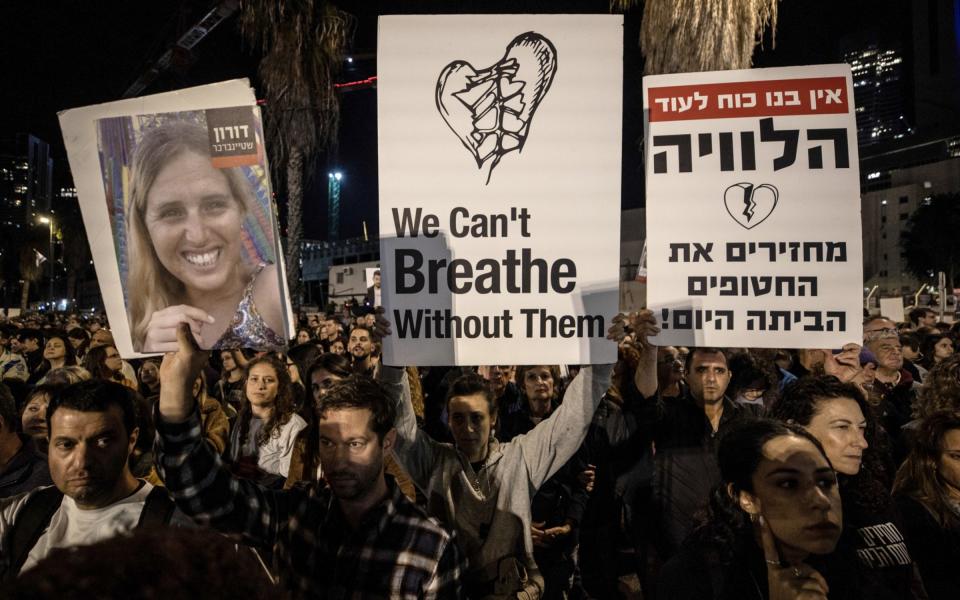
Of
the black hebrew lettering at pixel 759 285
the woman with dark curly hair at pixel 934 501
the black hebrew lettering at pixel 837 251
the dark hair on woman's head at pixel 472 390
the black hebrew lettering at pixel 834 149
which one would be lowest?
the woman with dark curly hair at pixel 934 501

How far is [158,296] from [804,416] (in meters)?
2.98

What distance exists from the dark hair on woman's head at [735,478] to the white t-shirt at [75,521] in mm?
2052

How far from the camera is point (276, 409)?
4723 millimetres

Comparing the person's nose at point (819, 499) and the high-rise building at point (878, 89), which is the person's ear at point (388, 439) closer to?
the person's nose at point (819, 499)

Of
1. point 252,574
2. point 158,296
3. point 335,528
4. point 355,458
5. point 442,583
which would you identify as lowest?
point 442,583

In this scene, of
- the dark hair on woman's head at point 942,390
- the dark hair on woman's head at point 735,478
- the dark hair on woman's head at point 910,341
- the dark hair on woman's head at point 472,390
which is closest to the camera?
the dark hair on woman's head at point 735,478

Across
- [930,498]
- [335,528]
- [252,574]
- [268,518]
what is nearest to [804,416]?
[930,498]

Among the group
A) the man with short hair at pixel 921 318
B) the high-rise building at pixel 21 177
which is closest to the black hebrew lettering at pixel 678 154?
the man with short hair at pixel 921 318

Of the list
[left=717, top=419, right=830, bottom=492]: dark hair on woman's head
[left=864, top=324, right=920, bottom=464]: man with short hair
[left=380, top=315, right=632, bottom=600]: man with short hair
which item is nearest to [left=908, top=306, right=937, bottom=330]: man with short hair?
[left=864, top=324, right=920, bottom=464]: man with short hair

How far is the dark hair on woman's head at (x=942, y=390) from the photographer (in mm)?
3693

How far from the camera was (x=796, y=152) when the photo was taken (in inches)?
130

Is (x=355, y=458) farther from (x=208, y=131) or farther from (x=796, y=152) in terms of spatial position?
(x=796, y=152)

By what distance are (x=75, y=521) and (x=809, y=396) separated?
3108mm

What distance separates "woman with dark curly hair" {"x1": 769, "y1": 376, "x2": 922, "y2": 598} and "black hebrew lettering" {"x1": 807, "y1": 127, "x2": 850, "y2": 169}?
Result: 1.06 m
